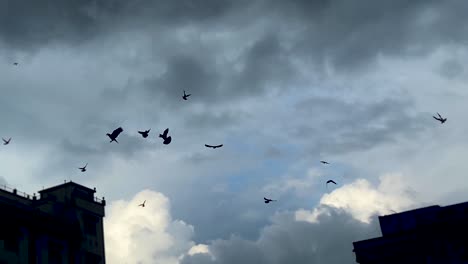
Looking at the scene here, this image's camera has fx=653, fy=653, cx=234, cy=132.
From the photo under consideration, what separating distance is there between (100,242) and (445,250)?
3595cm

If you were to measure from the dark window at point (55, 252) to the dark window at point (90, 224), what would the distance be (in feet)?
18.3

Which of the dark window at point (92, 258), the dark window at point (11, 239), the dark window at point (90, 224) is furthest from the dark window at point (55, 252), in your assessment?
the dark window at point (90, 224)

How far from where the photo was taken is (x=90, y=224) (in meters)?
70.0

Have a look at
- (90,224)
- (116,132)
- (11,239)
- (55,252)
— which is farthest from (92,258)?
(116,132)

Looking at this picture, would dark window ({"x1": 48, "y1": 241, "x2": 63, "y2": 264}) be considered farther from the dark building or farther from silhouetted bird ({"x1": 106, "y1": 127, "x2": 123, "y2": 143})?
the dark building

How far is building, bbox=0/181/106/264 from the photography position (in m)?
58.3

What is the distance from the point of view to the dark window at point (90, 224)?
69.2 m

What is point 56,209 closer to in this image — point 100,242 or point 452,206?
point 100,242

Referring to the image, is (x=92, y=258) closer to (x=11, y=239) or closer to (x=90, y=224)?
(x=90, y=224)

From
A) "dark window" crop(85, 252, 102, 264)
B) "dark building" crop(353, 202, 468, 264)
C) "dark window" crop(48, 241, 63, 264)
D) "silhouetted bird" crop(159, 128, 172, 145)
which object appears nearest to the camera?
"silhouetted bird" crop(159, 128, 172, 145)

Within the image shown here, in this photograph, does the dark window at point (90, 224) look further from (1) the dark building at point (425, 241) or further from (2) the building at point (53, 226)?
(1) the dark building at point (425, 241)

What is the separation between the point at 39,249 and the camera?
6084 centimetres

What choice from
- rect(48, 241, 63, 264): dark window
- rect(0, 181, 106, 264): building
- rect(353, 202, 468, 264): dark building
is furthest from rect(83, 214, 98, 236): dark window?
rect(353, 202, 468, 264): dark building

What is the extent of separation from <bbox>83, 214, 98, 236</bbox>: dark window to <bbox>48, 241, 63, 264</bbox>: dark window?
557 cm
